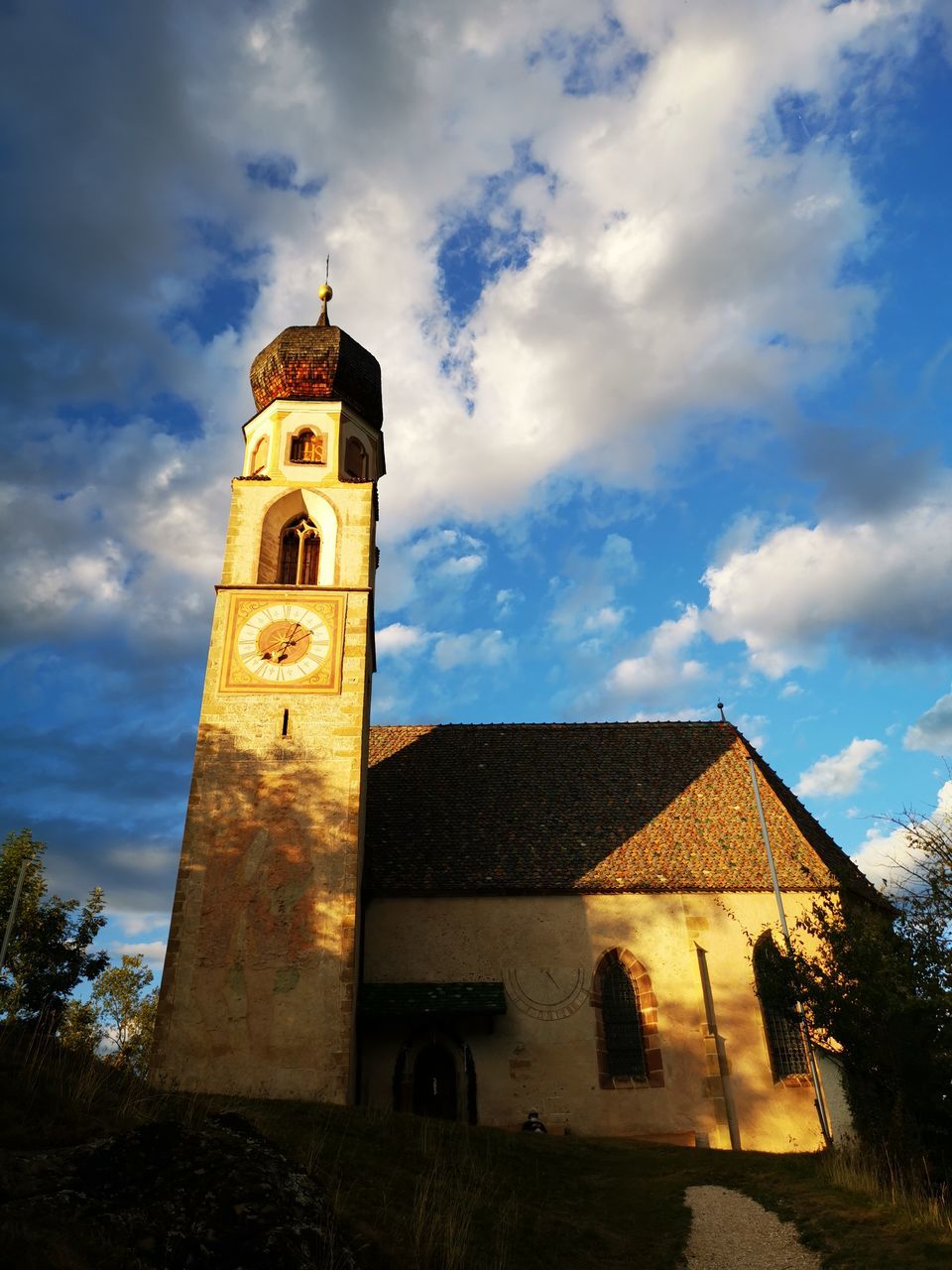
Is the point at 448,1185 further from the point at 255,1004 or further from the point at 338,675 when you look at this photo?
the point at 338,675

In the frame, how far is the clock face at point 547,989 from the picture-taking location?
19141mm

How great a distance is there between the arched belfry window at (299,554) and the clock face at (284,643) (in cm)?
131

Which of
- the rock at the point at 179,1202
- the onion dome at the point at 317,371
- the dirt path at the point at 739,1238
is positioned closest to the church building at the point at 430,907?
the onion dome at the point at 317,371

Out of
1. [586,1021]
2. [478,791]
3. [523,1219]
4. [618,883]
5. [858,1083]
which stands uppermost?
[478,791]

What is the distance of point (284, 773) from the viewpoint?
18906mm

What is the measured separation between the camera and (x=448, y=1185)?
11164 mm

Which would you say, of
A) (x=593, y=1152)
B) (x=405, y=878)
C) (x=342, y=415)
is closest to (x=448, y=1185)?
(x=593, y=1152)

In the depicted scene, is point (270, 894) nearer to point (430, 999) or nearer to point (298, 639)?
point (430, 999)

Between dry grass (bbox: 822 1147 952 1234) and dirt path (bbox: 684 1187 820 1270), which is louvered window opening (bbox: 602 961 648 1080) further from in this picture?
dirt path (bbox: 684 1187 820 1270)

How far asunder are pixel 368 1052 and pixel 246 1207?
13271 mm

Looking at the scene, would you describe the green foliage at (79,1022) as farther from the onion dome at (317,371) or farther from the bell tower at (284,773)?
the onion dome at (317,371)

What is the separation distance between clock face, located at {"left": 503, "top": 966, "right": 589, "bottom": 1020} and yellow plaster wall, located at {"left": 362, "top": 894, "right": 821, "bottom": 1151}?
0.11 meters

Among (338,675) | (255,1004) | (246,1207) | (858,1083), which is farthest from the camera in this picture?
(338,675)

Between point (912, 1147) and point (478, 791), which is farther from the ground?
point (478, 791)
